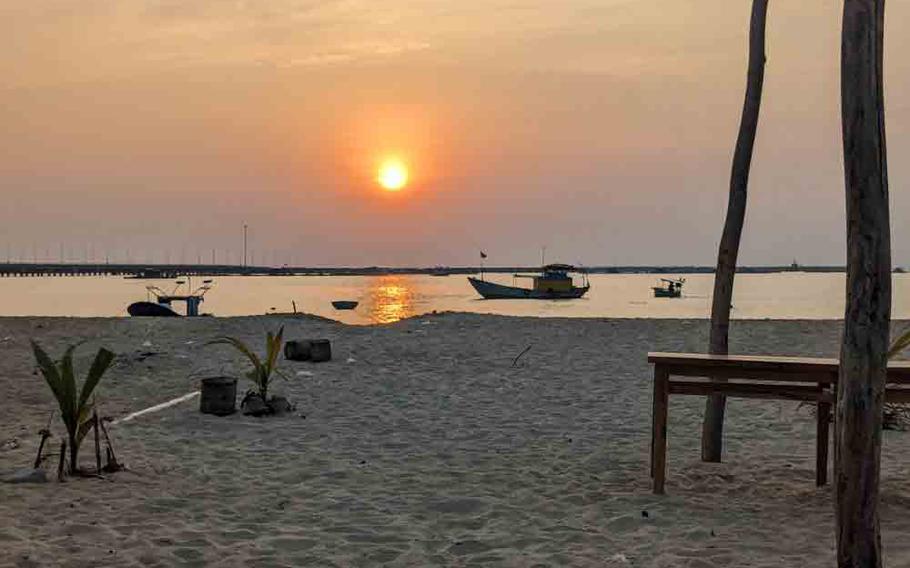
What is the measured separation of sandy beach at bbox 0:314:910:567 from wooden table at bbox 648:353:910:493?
48cm

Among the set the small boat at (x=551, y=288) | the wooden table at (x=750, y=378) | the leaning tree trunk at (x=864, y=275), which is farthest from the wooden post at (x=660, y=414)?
the small boat at (x=551, y=288)

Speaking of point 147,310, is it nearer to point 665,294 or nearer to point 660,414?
point 660,414

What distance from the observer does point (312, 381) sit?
10.5 metres

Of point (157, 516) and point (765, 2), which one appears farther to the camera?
point (765, 2)

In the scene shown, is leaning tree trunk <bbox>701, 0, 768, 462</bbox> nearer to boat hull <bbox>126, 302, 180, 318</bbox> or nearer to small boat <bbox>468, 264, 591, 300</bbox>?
boat hull <bbox>126, 302, 180, 318</bbox>

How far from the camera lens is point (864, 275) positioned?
3066mm

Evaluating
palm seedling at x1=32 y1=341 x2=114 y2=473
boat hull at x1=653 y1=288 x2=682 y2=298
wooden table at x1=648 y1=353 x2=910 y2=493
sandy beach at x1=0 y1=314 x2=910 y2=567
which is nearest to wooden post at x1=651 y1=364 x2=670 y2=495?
wooden table at x1=648 y1=353 x2=910 y2=493

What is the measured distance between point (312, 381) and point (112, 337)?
313 inches

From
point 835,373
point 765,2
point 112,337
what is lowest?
point 112,337

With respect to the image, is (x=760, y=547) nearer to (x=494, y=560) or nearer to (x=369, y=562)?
(x=494, y=560)

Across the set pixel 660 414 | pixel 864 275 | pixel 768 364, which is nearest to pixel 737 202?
pixel 768 364

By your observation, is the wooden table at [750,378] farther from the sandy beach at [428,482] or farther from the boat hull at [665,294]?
the boat hull at [665,294]

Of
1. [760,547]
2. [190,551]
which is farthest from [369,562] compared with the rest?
[760,547]

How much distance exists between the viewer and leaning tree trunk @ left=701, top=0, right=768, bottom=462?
19.6ft
